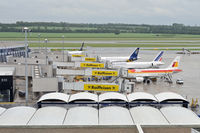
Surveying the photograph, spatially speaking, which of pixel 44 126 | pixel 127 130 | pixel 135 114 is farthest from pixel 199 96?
pixel 44 126

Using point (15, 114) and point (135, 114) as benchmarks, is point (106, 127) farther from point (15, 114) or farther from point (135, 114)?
point (15, 114)

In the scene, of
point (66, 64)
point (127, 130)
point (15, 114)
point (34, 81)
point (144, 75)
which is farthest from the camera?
point (144, 75)

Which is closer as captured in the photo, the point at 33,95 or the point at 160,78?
the point at 33,95

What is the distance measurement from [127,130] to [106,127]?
1252 millimetres

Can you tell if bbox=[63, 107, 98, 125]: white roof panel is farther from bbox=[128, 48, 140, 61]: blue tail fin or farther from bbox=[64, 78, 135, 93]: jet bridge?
bbox=[128, 48, 140, 61]: blue tail fin

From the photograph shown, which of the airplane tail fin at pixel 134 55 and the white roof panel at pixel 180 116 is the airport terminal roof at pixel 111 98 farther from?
the airplane tail fin at pixel 134 55

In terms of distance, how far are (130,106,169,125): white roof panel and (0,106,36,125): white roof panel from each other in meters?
7.59

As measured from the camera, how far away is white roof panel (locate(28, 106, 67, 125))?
687 inches

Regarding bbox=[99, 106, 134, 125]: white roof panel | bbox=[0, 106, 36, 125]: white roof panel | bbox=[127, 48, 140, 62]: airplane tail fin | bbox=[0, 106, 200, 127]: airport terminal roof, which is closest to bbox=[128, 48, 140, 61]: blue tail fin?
bbox=[127, 48, 140, 62]: airplane tail fin

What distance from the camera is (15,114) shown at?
745 inches

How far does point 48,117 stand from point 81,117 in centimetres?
233

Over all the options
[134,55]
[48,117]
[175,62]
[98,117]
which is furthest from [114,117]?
[134,55]

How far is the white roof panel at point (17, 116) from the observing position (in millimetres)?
17609

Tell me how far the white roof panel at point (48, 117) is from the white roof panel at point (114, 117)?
2.81 m
